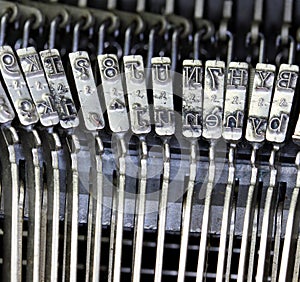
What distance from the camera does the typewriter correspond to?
1026 millimetres

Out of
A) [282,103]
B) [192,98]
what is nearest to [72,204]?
[192,98]

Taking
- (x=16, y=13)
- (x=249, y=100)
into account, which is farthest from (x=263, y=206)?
(x=16, y=13)

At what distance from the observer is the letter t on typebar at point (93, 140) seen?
1024mm

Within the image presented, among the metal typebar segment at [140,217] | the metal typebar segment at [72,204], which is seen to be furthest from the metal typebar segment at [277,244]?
the metal typebar segment at [72,204]

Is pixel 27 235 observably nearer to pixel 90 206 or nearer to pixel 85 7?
pixel 90 206

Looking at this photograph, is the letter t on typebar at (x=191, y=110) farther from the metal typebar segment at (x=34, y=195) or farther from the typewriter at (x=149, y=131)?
the metal typebar segment at (x=34, y=195)

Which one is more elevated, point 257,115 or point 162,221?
point 257,115

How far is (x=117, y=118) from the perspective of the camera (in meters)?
1.03

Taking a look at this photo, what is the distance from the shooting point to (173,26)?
3.62ft

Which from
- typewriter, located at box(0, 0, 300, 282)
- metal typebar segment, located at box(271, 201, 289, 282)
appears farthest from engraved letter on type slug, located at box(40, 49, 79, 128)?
metal typebar segment, located at box(271, 201, 289, 282)

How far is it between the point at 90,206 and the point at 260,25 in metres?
0.41

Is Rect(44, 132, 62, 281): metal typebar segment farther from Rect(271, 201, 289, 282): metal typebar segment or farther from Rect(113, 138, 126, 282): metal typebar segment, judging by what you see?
Rect(271, 201, 289, 282): metal typebar segment

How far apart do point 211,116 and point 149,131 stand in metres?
0.10

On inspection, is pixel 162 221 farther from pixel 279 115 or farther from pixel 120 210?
pixel 279 115
